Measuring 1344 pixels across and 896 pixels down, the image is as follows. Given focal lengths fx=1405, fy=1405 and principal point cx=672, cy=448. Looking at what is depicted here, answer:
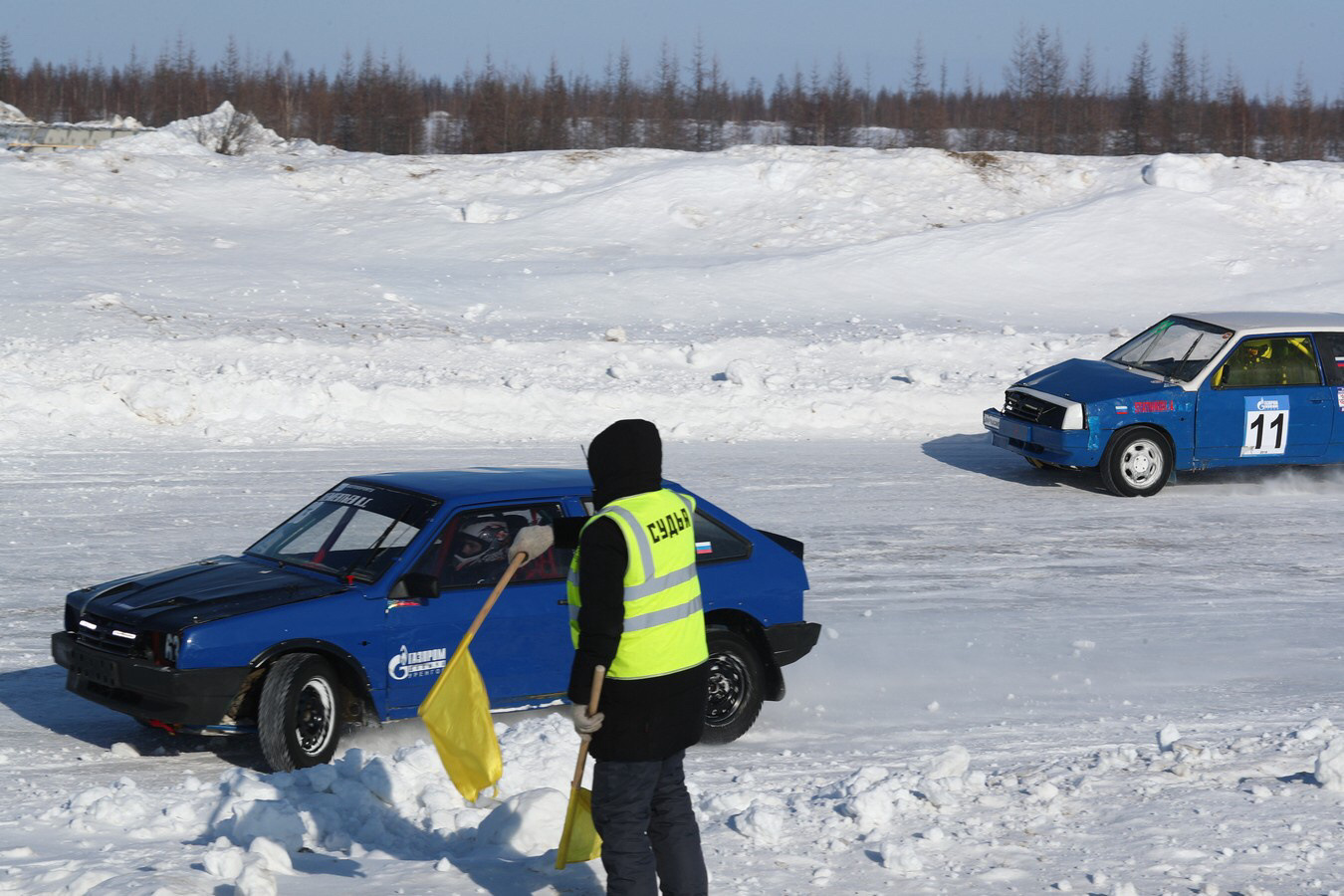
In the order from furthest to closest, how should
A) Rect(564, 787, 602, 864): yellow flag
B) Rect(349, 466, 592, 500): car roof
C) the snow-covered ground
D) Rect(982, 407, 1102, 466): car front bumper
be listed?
Rect(982, 407, 1102, 466): car front bumper → Rect(349, 466, 592, 500): car roof → the snow-covered ground → Rect(564, 787, 602, 864): yellow flag

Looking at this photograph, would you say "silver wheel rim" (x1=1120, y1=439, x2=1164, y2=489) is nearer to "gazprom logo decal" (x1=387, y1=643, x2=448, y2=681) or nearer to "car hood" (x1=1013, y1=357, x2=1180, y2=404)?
"car hood" (x1=1013, y1=357, x2=1180, y2=404)

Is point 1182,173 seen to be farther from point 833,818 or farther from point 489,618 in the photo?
point 833,818

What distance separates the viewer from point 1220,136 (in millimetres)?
61031

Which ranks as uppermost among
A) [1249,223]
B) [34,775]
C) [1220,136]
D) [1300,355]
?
[1220,136]

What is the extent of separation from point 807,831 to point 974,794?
2.70ft

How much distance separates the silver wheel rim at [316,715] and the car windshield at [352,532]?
58 centimetres

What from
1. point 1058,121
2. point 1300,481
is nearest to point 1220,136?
point 1058,121

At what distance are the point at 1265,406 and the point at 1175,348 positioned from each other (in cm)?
107

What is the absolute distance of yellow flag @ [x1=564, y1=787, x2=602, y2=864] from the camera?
446 cm

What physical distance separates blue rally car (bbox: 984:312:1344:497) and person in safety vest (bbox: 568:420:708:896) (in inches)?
404

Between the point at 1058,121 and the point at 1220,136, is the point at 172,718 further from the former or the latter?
the point at 1058,121

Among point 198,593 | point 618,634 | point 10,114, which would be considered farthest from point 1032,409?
point 10,114

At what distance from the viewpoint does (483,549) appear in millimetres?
7027

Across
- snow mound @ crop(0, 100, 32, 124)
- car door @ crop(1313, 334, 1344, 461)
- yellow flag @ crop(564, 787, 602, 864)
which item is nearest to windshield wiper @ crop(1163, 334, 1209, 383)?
car door @ crop(1313, 334, 1344, 461)
